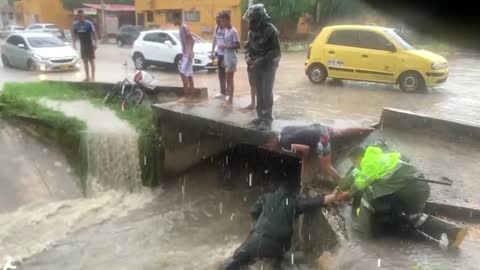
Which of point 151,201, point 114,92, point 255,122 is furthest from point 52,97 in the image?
point 255,122

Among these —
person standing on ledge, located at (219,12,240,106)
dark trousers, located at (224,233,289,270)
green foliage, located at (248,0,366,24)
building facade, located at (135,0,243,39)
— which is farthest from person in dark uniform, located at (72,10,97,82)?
green foliage, located at (248,0,366,24)

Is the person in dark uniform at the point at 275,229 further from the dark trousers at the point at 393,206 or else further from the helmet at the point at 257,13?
the helmet at the point at 257,13

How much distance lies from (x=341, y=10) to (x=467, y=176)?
2393cm

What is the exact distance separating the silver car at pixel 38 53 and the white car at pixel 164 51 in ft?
8.26

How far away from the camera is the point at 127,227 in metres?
7.85

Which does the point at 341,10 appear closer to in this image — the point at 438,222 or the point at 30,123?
the point at 30,123

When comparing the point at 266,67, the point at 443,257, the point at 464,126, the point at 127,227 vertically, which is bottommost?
the point at 127,227

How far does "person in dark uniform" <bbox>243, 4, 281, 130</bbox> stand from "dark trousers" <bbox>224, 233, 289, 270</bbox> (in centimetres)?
227

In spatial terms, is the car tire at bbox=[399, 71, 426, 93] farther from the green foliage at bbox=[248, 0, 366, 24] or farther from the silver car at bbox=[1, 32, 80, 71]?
the green foliage at bbox=[248, 0, 366, 24]

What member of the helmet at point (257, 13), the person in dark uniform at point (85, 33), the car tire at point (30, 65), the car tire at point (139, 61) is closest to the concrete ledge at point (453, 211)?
Answer: the helmet at point (257, 13)

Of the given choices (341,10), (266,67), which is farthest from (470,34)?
(266,67)

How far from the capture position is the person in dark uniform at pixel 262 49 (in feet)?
23.2

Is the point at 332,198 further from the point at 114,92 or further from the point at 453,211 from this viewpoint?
the point at 114,92

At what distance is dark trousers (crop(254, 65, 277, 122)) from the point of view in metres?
7.20
